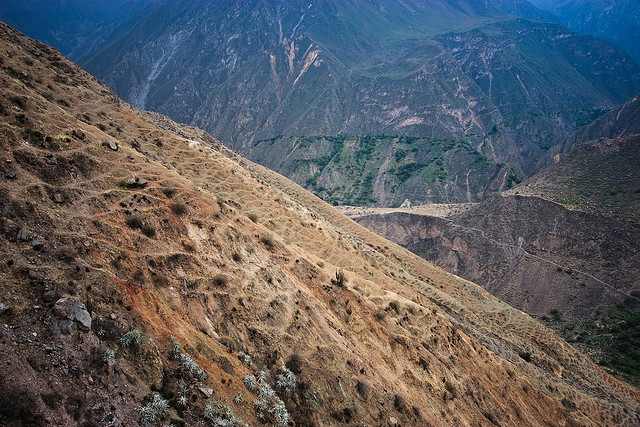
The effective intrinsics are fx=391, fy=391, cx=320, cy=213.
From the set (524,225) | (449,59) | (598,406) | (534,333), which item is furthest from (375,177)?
(598,406)

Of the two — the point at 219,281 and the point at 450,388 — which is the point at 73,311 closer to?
the point at 219,281

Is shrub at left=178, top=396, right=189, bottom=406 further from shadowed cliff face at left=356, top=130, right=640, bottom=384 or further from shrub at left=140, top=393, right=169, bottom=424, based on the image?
shadowed cliff face at left=356, top=130, right=640, bottom=384

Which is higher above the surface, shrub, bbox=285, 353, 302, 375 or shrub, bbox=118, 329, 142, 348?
shrub, bbox=118, 329, 142, 348

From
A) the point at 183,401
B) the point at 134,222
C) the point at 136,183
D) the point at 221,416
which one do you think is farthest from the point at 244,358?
the point at 136,183

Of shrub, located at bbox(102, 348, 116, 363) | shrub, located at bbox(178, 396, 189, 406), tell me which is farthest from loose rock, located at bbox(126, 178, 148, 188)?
shrub, located at bbox(178, 396, 189, 406)

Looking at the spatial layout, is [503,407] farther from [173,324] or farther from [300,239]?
[173,324]
